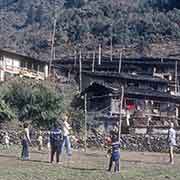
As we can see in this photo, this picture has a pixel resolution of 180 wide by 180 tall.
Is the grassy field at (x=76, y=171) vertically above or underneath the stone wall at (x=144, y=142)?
underneath

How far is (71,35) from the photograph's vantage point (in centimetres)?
11750

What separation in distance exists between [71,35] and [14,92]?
246ft

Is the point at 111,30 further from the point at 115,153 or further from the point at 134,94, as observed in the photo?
the point at 115,153

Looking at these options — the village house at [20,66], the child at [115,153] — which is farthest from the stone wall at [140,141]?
the village house at [20,66]

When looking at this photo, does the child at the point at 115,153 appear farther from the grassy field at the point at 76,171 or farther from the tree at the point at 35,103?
the tree at the point at 35,103

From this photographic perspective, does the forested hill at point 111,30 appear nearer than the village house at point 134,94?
No

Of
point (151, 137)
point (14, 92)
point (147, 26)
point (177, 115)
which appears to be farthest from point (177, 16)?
point (151, 137)

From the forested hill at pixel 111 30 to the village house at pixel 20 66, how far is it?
79.2 feet

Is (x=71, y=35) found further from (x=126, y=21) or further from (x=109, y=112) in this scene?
(x=109, y=112)

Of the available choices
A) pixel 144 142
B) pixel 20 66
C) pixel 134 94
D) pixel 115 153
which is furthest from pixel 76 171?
pixel 20 66

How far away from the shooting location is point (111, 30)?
377ft

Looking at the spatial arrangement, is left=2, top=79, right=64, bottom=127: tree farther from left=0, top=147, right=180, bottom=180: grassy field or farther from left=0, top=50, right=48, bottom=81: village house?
left=0, top=147, right=180, bottom=180: grassy field

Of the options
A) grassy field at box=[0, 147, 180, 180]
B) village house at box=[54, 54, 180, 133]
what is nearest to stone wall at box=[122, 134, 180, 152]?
village house at box=[54, 54, 180, 133]

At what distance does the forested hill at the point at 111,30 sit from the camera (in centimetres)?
10631
